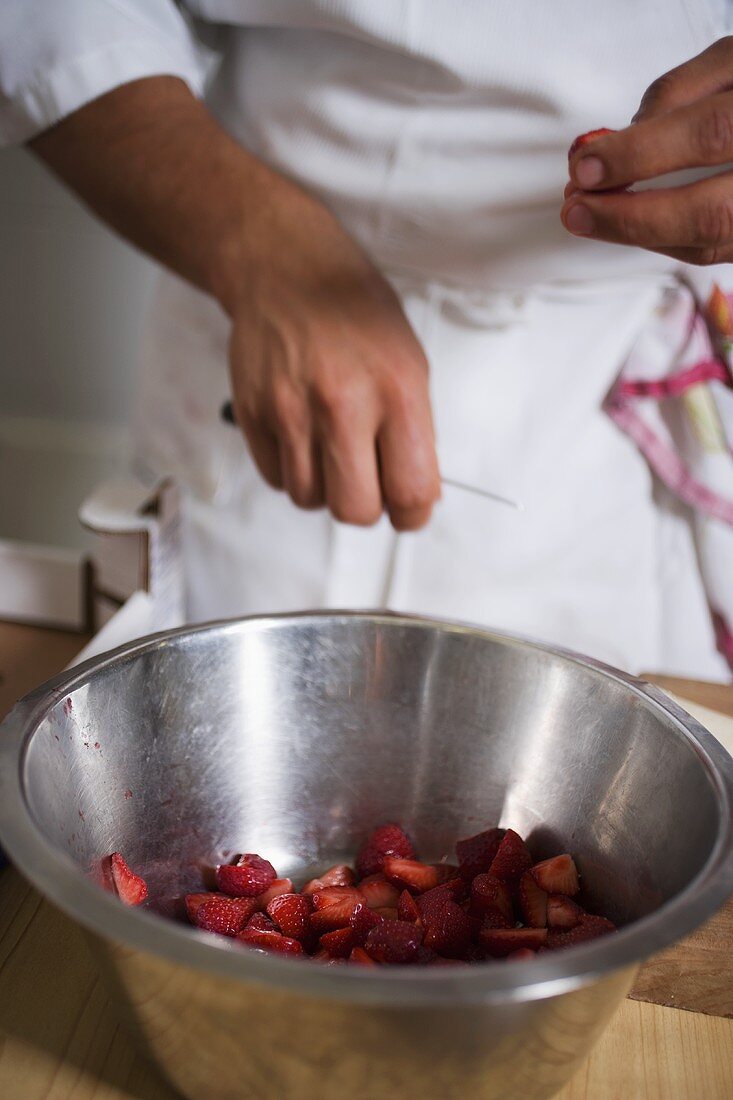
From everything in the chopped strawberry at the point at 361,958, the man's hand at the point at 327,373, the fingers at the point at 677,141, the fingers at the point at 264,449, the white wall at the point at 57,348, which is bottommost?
the white wall at the point at 57,348

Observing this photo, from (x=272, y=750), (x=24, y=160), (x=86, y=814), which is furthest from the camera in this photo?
(x=24, y=160)

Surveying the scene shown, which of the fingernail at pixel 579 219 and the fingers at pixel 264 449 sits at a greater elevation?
the fingernail at pixel 579 219

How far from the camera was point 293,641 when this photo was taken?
0.51 metres

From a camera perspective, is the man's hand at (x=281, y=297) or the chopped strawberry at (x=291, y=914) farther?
the man's hand at (x=281, y=297)

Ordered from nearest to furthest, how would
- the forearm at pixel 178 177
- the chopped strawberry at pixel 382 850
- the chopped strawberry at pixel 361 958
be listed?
the chopped strawberry at pixel 361 958
the chopped strawberry at pixel 382 850
the forearm at pixel 178 177

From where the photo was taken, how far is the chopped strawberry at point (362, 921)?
418 millimetres

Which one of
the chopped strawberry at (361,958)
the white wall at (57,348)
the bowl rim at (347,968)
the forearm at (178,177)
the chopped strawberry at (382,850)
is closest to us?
the bowl rim at (347,968)

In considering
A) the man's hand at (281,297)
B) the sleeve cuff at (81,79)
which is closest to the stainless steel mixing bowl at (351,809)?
the man's hand at (281,297)

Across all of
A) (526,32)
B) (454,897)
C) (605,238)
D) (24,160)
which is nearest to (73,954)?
(454,897)

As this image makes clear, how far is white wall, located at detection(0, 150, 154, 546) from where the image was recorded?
1.45 m

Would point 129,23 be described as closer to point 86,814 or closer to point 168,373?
point 168,373

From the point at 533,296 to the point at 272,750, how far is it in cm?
34

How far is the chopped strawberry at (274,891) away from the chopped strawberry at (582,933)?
0.40 ft

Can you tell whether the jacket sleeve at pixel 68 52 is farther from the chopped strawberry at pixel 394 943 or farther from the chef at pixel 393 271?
the chopped strawberry at pixel 394 943
